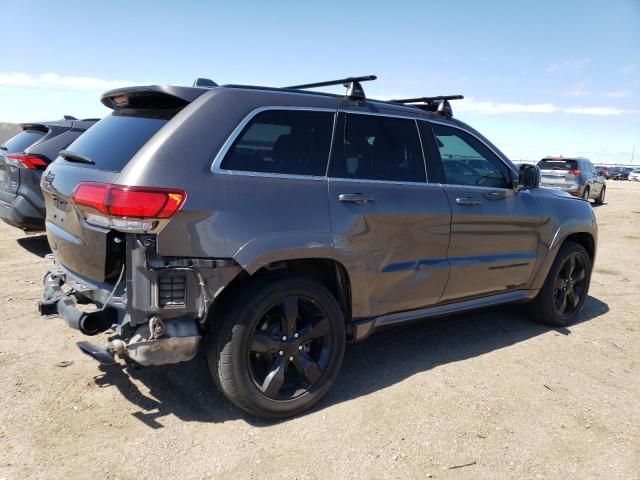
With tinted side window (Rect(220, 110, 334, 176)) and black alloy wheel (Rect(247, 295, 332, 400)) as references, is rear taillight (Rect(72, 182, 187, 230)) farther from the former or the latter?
black alloy wheel (Rect(247, 295, 332, 400))

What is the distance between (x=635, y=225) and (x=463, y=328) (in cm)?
1104

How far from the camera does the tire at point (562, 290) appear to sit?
4863 mm

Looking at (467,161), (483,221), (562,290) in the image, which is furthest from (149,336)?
(562,290)

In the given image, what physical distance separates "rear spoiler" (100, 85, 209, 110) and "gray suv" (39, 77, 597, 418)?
0.04 ft

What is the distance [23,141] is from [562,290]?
679 centimetres

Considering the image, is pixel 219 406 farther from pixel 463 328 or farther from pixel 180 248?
pixel 463 328

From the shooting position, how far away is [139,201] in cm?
256

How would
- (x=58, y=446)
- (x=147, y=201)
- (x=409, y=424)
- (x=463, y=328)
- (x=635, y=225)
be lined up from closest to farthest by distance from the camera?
1. (x=147, y=201)
2. (x=58, y=446)
3. (x=409, y=424)
4. (x=463, y=328)
5. (x=635, y=225)

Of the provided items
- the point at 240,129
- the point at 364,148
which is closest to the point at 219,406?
the point at 240,129

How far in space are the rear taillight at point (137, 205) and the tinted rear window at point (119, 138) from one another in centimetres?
29

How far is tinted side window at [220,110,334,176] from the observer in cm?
292

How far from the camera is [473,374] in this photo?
3.87m

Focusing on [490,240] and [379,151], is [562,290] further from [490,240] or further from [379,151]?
[379,151]

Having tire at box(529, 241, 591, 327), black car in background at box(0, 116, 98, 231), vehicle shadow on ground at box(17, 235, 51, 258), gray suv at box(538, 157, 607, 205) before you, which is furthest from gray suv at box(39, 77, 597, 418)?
gray suv at box(538, 157, 607, 205)
